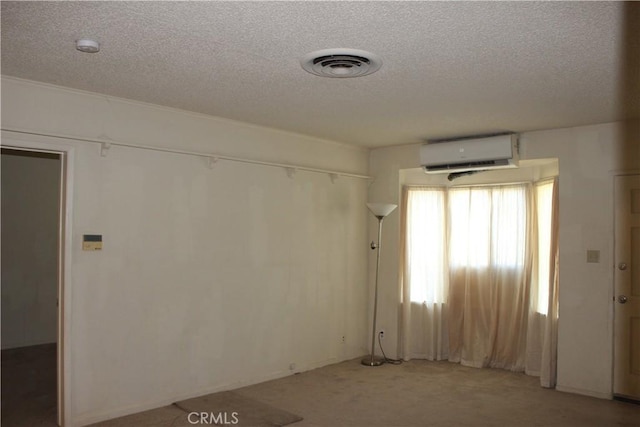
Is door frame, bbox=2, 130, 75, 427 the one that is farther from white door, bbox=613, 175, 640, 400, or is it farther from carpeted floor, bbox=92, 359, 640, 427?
white door, bbox=613, 175, 640, 400

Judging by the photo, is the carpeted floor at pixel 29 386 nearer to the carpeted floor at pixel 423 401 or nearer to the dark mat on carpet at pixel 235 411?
the carpeted floor at pixel 423 401

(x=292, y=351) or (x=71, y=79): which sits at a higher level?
(x=71, y=79)

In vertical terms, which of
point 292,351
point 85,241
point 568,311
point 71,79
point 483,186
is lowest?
point 292,351

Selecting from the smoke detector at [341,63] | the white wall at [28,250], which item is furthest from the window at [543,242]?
the white wall at [28,250]

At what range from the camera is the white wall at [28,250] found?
6.41m

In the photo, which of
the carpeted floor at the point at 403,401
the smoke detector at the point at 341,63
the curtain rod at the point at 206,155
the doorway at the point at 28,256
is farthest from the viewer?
the doorway at the point at 28,256

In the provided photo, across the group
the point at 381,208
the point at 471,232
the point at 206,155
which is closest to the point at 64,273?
the point at 206,155

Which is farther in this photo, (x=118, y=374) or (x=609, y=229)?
(x=609, y=229)

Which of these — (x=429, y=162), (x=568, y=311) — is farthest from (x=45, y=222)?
(x=568, y=311)

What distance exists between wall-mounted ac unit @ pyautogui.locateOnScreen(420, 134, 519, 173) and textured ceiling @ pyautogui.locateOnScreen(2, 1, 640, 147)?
0.40 m

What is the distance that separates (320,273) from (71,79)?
123 inches

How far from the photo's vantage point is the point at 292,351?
213 inches

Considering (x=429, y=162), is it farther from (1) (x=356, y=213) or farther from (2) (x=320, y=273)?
(2) (x=320, y=273)

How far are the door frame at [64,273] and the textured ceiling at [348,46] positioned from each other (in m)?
0.49
